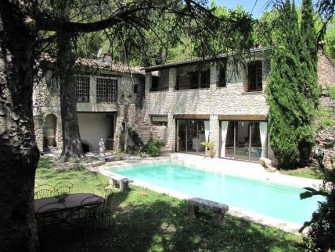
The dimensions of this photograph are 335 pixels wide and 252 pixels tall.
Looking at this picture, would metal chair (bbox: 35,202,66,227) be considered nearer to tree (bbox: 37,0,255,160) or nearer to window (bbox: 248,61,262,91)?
tree (bbox: 37,0,255,160)

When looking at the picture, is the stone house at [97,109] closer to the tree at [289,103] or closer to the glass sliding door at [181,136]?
the glass sliding door at [181,136]

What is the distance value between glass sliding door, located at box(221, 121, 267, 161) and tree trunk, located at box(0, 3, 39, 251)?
16493 millimetres

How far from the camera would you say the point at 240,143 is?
20.2 metres

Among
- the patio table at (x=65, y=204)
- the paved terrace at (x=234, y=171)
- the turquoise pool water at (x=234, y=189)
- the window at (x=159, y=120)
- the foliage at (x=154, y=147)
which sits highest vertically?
the window at (x=159, y=120)

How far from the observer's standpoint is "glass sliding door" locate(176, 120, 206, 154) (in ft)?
75.9

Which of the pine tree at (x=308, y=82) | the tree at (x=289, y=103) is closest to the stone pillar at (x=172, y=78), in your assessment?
the tree at (x=289, y=103)

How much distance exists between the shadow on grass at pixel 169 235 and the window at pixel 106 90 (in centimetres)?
1762

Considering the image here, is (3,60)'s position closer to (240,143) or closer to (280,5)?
(280,5)

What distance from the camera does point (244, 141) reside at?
19.9 metres

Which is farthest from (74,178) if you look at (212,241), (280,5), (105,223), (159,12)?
(280,5)

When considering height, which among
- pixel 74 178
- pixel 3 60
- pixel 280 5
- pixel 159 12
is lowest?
pixel 74 178

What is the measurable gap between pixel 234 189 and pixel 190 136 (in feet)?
31.9

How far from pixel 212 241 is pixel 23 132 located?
14.9 ft

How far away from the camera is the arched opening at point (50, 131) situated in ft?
74.8
